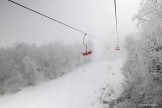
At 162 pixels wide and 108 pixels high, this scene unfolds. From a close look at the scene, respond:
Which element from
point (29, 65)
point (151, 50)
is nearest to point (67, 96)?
point (151, 50)

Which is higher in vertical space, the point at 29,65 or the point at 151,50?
the point at 151,50

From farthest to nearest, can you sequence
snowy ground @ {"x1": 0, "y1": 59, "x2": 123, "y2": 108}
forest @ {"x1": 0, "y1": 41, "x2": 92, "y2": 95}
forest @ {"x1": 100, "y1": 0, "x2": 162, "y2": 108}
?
1. forest @ {"x1": 0, "y1": 41, "x2": 92, "y2": 95}
2. snowy ground @ {"x1": 0, "y1": 59, "x2": 123, "y2": 108}
3. forest @ {"x1": 100, "y1": 0, "x2": 162, "y2": 108}

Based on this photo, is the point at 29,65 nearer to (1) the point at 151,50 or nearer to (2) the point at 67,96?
(2) the point at 67,96

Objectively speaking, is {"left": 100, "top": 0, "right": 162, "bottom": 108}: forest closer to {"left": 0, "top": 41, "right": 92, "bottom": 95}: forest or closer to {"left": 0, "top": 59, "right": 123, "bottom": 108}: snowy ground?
{"left": 0, "top": 59, "right": 123, "bottom": 108}: snowy ground

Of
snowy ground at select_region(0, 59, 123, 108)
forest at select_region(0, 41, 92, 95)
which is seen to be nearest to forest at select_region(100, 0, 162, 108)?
snowy ground at select_region(0, 59, 123, 108)

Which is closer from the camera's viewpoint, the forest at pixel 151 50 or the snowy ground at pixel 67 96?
the forest at pixel 151 50

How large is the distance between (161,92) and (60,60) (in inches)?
2215

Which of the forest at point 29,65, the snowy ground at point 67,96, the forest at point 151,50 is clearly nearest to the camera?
the forest at point 151,50

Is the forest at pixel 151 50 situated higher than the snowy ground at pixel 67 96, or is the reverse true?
the forest at pixel 151 50

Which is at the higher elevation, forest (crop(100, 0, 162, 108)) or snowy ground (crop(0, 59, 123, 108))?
forest (crop(100, 0, 162, 108))

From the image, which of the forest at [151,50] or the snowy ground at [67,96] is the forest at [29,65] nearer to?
the snowy ground at [67,96]

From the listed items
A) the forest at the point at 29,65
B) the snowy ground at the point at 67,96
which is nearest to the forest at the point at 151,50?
the snowy ground at the point at 67,96

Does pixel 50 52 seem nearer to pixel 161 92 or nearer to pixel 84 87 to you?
pixel 84 87

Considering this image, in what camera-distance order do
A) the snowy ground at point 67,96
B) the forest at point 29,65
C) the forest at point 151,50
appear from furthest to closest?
the forest at point 29,65 → the snowy ground at point 67,96 → the forest at point 151,50
